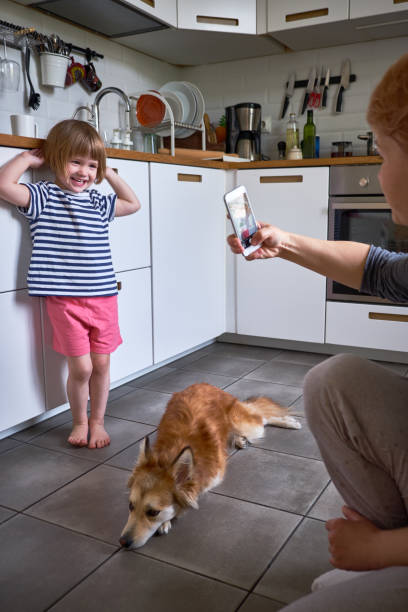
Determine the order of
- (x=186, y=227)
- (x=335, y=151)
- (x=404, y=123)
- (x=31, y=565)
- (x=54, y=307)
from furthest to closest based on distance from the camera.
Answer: (x=335, y=151) < (x=186, y=227) < (x=54, y=307) < (x=31, y=565) < (x=404, y=123)

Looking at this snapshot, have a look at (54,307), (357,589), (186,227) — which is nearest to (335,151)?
(186,227)

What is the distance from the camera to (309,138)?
11.0 ft

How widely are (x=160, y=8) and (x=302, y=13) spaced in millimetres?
782

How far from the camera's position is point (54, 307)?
6.22ft

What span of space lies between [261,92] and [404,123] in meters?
3.18

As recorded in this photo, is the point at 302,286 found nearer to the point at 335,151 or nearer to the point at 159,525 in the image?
the point at 335,151

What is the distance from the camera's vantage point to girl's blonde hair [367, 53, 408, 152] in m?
0.73

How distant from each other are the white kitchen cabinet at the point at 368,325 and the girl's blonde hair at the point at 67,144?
158 centimetres

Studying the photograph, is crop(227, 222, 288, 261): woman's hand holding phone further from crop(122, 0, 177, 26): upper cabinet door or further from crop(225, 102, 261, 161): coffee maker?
crop(225, 102, 261, 161): coffee maker

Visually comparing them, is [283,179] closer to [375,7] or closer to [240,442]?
[375,7]

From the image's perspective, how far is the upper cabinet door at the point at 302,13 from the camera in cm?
296

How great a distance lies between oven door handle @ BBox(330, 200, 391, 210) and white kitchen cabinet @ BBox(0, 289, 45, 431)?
5.28ft

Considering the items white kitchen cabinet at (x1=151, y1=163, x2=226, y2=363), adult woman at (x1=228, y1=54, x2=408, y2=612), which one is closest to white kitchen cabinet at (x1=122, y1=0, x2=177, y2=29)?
white kitchen cabinet at (x1=151, y1=163, x2=226, y2=363)

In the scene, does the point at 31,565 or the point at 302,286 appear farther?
the point at 302,286
